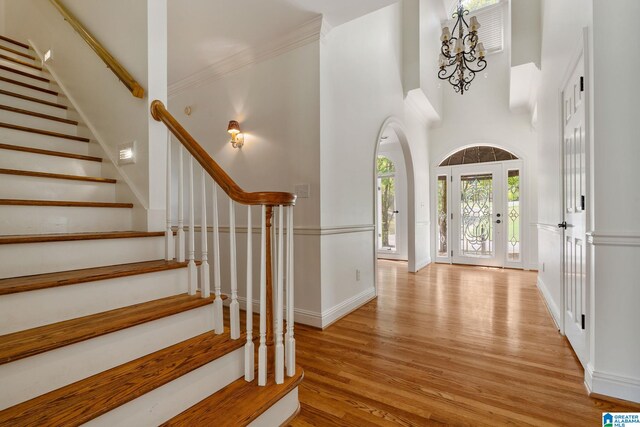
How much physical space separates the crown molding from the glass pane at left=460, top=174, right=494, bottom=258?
4.62m

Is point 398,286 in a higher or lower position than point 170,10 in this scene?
lower

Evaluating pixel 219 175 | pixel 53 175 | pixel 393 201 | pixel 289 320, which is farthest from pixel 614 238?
pixel 393 201

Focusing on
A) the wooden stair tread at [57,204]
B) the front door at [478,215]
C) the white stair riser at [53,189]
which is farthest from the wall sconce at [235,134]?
the front door at [478,215]

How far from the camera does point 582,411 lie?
1636 mm

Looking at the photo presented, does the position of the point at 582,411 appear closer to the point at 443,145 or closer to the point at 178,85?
the point at 178,85

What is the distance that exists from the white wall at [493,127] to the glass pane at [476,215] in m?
0.58

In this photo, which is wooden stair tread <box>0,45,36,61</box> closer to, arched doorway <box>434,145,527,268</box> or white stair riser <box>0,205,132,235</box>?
white stair riser <box>0,205,132,235</box>

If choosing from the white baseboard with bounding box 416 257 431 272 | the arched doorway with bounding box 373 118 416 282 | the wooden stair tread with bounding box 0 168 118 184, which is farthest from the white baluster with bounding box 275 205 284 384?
the arched doorway with bounding box 373 118 416 282

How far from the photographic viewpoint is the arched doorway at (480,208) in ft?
18.8

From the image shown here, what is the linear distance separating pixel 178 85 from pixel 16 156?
95.0 inches

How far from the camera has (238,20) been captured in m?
2.77

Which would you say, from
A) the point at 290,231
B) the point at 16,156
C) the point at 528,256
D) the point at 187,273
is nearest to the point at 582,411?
the point at 290,231

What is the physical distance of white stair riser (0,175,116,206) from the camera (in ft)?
5.82

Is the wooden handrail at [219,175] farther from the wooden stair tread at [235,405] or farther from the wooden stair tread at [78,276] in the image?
the wooden stair tread at [235,405]
